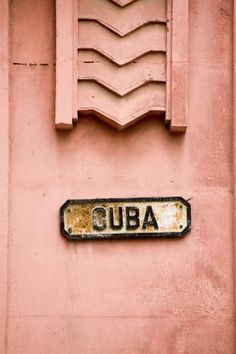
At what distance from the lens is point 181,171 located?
27.6ft

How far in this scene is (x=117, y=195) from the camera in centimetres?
838

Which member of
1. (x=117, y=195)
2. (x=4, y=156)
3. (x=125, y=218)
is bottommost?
(x=125, y=218)

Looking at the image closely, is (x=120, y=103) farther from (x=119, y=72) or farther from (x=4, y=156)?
(x=4, y=156)

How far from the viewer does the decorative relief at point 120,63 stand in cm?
832

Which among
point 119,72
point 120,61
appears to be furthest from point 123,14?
point 119,72

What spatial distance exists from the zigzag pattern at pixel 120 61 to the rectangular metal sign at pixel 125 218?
0.81 meters

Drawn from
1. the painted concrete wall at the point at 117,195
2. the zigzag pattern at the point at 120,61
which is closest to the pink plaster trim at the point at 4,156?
the painted concrete wall at the point at 117,195

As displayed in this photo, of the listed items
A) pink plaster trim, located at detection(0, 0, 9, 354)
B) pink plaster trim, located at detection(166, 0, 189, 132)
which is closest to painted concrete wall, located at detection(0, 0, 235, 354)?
pink plaster trim, located at detection(0, 0, 9, 354)

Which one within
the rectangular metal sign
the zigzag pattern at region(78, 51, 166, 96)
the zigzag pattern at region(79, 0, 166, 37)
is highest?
the zigzag pattern at region(79, 0, 166, 37)

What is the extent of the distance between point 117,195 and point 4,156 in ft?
3.87

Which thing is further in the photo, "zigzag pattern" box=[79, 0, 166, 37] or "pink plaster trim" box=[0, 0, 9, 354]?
"zigzag pattern" box=[79, 0, 166, 37]

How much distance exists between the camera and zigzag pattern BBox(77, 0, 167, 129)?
8328 mm

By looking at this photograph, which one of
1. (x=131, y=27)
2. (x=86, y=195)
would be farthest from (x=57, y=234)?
(x=131, y=27)

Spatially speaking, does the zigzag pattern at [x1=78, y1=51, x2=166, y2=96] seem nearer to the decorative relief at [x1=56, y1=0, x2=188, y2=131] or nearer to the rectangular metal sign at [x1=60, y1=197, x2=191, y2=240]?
the decorative relief at [x1=56, y1=0, x2=188, y2=131]
